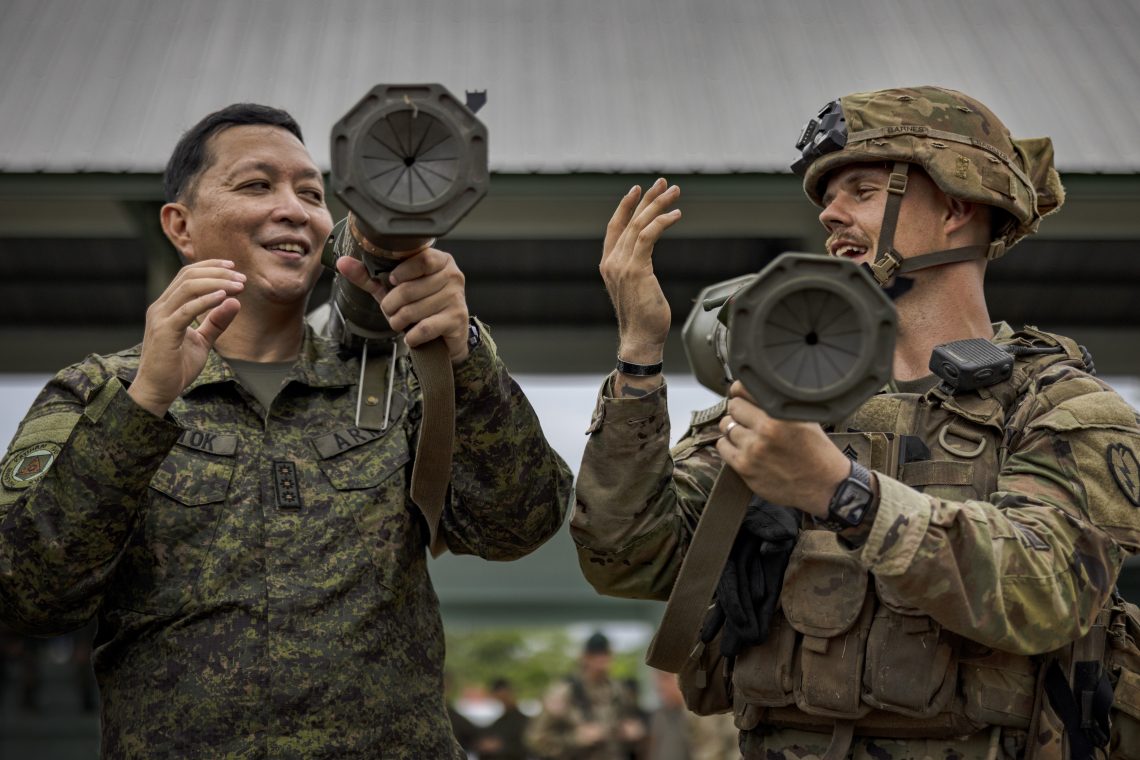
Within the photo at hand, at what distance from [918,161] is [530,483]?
1160 mm

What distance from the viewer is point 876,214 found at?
10.9ft

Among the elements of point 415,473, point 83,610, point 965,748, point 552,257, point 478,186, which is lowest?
point 965,748

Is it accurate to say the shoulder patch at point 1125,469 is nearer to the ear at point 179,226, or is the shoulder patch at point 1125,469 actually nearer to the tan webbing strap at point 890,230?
the tan webbing strap at point 890,230

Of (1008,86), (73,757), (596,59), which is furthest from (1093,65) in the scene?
(73,757)

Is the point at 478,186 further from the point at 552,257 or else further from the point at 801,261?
the point at 552,257

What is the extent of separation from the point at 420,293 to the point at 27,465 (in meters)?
1.06

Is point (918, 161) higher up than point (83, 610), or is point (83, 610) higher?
point (918, 161)

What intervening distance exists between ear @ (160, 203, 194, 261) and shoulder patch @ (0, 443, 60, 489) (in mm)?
689

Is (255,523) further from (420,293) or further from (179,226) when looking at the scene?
(179,226)

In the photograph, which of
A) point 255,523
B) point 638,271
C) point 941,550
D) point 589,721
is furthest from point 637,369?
point 589,721

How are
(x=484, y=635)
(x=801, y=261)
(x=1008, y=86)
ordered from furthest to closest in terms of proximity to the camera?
(x=484, y=635) → (x=1008, y=86) → (x=801, y=261)

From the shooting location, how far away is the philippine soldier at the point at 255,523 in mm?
2975

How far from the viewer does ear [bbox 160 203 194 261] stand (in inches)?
142

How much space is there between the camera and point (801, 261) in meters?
2.43
